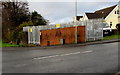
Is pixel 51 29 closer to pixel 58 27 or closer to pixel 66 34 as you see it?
pixel 58 27

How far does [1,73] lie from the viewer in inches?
251

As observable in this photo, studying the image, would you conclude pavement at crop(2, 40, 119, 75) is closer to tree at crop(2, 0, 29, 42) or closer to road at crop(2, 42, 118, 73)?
road at crop(2, 42, 118, 73)

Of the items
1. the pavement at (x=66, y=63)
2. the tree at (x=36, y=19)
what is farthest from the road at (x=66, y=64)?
the tree at (x=36, y=19)

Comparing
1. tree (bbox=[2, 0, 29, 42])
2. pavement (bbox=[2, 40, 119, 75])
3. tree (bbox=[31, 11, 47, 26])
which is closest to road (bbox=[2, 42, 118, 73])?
pavement (bbox=[2, 40, 119, 75])

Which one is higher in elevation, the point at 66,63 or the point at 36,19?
the point at 36,19

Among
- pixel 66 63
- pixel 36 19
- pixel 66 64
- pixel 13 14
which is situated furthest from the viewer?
pixel 36 19

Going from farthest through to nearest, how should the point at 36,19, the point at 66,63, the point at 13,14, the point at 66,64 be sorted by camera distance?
the point at 36,19
the point at 13,14
the point at 66,63
the point at 66,64

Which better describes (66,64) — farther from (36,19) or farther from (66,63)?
(36,19)

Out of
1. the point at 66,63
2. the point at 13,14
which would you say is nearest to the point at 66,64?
the point at 66,63

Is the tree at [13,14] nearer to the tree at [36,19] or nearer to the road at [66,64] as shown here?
the tree at [36,19]

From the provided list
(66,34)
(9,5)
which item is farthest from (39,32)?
(9,5)

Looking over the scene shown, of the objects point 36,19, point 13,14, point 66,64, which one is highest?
point 13,14

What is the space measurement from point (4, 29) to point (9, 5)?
907 cm

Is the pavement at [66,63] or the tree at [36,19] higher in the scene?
the tree at [36,19]
